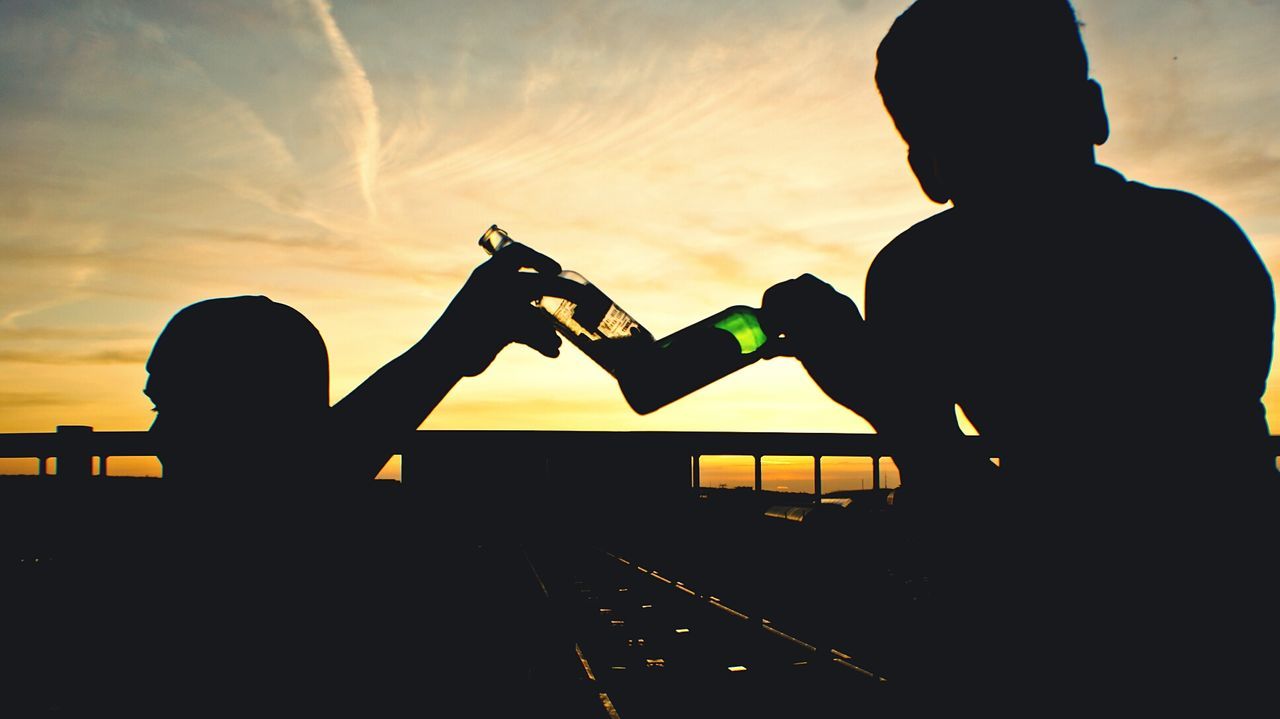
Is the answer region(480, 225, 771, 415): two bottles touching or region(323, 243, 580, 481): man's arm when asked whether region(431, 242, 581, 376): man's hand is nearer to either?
region(323, 243, 580, 481): man's arm

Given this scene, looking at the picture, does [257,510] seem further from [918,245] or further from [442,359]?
[918,245]

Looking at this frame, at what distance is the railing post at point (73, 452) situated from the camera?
254 inches

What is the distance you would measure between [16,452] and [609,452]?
4.37 m

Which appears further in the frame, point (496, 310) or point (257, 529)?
point (496, 310)

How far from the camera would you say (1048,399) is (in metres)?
0.93

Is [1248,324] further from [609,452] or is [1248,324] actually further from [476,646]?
[609,452]

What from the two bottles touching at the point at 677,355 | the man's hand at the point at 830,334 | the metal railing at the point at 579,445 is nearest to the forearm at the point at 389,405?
the man's hand at the point at 830,334

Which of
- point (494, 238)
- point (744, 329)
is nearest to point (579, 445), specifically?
point (494, 238)

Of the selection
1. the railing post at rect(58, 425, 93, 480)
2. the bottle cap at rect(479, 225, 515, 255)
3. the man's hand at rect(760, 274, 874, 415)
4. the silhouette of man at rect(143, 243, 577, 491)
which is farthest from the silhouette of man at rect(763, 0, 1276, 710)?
the railing post at rect(58, 425, 93, 480)

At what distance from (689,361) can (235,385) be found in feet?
3.93

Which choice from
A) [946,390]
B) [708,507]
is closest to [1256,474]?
[946,390]

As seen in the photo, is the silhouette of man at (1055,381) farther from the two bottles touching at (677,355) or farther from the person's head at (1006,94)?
the two bottles touching at (677,355)

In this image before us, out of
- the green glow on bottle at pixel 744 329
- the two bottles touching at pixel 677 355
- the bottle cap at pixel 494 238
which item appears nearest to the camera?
the two bottles touching at pixel 677 355

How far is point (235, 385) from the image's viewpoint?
3.01 feet
